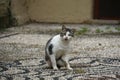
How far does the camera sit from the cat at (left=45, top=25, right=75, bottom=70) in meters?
5.80

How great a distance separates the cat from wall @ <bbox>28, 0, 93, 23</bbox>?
722cm

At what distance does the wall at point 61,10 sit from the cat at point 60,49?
722 cm

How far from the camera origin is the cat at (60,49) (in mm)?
5801

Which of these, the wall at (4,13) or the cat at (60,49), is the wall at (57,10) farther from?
the cat at (60,49)

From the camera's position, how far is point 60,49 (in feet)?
19.2

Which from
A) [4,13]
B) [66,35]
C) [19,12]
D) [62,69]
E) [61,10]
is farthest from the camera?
[61,10]

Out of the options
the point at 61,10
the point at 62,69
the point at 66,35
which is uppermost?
the point at 66,35

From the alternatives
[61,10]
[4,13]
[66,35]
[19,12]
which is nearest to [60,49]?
[66,35]

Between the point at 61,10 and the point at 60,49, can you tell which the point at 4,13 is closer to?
the point at 61,10

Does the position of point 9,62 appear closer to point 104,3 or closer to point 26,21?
point 26,21

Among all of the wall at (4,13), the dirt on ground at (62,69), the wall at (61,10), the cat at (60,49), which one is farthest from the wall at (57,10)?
the cat at (60,49)

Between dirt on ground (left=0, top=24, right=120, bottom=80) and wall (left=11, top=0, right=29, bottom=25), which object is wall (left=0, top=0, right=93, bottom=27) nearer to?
wall (left=11, top=0, right=29, bottom=25)

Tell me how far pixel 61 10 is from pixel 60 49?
7.42 metres

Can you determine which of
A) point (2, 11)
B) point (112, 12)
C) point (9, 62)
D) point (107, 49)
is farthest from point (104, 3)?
point (9, 62)
